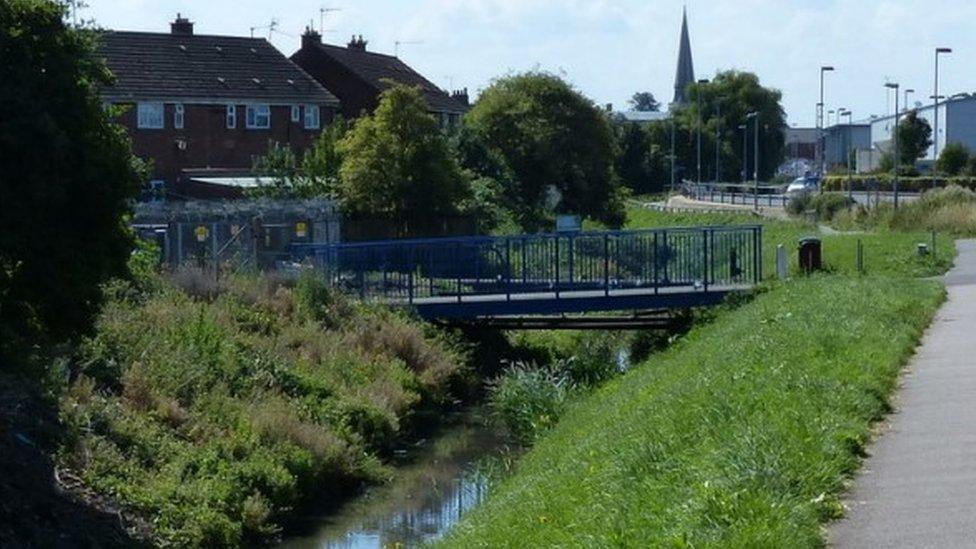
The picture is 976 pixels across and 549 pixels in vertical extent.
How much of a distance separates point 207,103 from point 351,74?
530 inches

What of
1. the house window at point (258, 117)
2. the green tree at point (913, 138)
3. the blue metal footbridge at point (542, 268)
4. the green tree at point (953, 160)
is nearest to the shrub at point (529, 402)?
the blue metal footbridge at point (542, 268)

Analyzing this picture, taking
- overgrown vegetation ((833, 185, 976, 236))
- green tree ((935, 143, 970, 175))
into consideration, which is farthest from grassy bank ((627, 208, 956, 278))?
green tree ((935, 143, 970, 175))

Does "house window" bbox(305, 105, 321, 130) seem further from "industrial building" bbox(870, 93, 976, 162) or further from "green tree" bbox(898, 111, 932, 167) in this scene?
"industrial building" bbox(870, 93, 976, 162)

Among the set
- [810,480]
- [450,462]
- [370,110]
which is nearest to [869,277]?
[450,462]

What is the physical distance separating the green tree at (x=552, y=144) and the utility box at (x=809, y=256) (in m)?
23.7

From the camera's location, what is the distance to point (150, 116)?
2345 inches

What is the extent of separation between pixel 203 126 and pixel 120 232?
40271 mm

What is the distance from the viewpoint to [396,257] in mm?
39062

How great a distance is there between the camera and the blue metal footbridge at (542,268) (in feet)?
124

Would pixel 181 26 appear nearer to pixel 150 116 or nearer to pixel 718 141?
pixel 150 116

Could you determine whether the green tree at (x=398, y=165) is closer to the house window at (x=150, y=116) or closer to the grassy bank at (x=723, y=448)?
the house window at (x=150, y=116)

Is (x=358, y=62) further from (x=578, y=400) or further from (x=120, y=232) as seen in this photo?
(x=120, y=232)

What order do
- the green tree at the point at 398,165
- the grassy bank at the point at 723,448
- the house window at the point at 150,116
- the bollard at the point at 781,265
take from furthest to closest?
the house window at the point at 150,116 < the green tree at the point at 398,165 < the bollard at the point at 781,265 < the grassy bank at the point at 723,448

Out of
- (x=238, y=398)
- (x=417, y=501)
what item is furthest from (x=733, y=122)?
(x=417, y=501)
